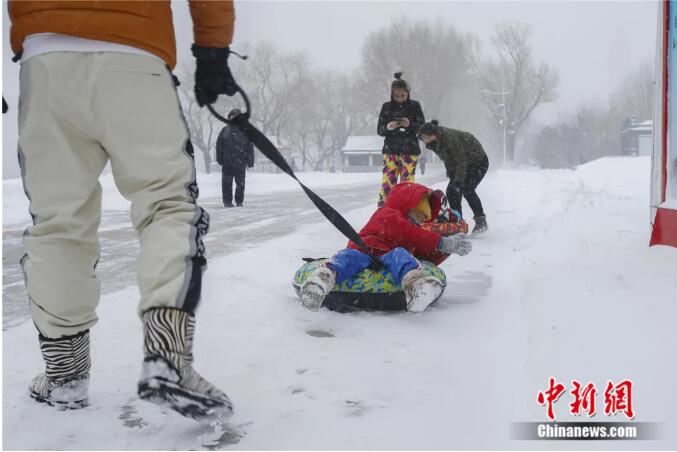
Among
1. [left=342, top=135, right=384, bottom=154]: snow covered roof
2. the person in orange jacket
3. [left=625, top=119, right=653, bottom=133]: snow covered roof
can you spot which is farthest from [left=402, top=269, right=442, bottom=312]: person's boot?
[left=342, top=135, right=384, bottom=154]: snow covered roof

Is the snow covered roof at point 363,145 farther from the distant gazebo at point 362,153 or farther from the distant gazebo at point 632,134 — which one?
the distant gazebo at point 632,134

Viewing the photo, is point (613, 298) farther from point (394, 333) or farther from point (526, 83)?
point (526, 83)

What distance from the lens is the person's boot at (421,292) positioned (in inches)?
123

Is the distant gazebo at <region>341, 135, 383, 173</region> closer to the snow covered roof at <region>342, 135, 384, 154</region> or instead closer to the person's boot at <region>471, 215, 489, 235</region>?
the snow covered roof at <region>342, 135, 384, 154</region>

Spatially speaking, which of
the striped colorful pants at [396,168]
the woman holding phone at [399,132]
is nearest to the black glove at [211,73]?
the woman holding phone at [399,132]

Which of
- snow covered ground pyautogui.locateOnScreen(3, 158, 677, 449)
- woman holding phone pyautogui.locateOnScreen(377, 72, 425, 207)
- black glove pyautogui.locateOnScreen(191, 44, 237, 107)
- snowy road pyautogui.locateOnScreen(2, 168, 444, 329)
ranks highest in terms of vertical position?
black glove pyautogui.locateOnScreen(191, 44, 237, 107)

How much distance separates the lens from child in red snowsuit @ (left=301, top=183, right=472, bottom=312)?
3.14 metres

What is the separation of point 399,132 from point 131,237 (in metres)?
3.06

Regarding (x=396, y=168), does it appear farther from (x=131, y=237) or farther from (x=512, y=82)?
(x=512, y=82)

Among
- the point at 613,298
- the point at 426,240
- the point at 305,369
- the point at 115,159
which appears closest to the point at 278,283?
the point at 426,240

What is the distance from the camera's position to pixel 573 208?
8031 mm

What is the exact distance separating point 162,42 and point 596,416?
178cm

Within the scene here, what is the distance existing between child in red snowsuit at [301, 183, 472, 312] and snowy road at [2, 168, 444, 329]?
4.95 ft

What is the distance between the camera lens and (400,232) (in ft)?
12.0
